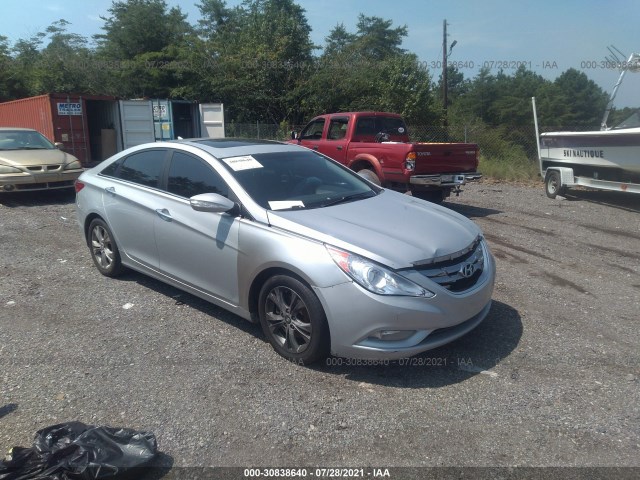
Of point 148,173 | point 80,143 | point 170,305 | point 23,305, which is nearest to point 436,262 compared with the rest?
point 170,305

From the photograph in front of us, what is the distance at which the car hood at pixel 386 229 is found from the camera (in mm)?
3811

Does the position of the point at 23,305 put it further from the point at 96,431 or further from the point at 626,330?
the point at 626,330

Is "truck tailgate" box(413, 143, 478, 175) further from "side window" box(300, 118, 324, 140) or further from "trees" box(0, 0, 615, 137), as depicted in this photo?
"trees" box(0, 0, 615, 137)

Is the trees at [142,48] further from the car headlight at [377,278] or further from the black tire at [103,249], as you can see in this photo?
the car headlight at [377,278]

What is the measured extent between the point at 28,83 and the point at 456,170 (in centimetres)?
3107

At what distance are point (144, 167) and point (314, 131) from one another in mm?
6981

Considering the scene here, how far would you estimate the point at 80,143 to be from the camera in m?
17.2

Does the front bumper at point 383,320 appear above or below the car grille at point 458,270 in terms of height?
below

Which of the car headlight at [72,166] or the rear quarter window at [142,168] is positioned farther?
the car headlight at [72,166]

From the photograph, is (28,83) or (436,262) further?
(28,83)

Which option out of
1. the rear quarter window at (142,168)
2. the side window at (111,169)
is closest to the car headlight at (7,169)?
the side window at (111,169)

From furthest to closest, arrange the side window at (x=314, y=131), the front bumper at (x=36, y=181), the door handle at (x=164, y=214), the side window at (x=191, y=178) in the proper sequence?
the side window at (x=314, y=131) < the front bumper at (x=36, y=181) < the door handle at (x=164, y=214) < the side window at (x=191, y=178)

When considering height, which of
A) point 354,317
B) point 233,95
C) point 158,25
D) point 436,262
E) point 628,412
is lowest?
point 628,412

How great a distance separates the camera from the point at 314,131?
39.7 ft
